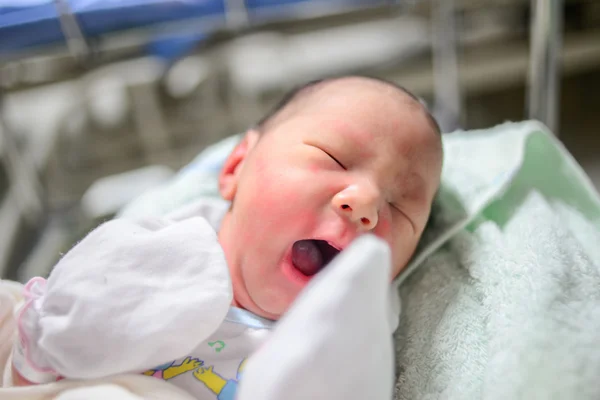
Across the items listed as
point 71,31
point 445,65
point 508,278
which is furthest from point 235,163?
point 445,65

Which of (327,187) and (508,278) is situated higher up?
(327,187)

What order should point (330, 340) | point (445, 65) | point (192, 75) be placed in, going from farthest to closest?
point (192, 75) < point (445, 65) < point (330, 340)

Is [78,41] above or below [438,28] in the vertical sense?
above

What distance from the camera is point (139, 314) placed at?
0.47 m

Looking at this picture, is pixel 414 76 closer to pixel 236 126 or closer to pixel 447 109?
pixel 447 109

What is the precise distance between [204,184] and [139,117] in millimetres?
783

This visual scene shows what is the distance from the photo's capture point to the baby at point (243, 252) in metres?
0.47

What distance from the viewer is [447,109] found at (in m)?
1.36

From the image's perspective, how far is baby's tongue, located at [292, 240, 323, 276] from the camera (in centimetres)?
54

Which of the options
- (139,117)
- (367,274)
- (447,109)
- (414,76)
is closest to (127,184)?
(139,117)

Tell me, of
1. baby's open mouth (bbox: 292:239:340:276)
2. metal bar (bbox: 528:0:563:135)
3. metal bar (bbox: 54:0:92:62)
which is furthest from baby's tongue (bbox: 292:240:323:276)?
metal bar (bbox: 54:0:92:62)

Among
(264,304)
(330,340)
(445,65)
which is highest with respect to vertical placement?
(330,340)

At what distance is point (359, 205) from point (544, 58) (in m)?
0.52

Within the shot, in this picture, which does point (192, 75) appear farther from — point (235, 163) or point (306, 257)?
point (306, 257)
